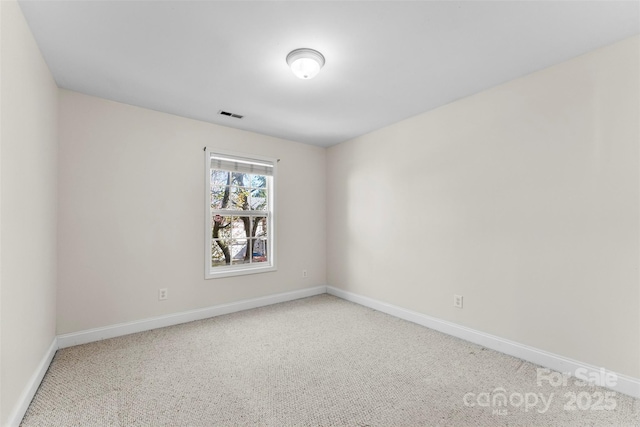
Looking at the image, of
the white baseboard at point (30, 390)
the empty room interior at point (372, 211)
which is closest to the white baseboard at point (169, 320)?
the empty room interior at point (372, 211)

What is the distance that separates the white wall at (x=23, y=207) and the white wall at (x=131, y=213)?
320mm

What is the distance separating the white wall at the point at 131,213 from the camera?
2.71 metres

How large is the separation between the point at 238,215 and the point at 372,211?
5.91 ft

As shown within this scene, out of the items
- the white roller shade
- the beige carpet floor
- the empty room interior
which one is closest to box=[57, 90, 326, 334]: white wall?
the empty room interior

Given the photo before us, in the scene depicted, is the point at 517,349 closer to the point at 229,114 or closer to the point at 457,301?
the point at 457,301

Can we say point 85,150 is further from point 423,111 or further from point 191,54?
point 423,111

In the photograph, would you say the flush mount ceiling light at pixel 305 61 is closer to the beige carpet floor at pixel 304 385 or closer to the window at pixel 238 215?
the window at pixel 238 215

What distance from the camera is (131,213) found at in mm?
3010

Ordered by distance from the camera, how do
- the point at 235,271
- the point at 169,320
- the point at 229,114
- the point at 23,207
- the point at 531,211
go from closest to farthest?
the point at 23,207 < the point at 531,211 < the point at 169,320 < the point at 229,114 < the point at 235,271

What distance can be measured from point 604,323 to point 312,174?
3567 millimetres

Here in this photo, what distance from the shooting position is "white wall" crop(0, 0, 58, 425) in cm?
152

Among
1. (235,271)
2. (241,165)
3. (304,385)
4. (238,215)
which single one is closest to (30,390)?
(304,385)

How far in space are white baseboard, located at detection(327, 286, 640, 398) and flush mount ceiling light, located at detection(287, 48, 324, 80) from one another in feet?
8.93

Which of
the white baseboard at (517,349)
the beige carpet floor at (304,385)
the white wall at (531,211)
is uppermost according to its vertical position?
the white wall at (531,211)
